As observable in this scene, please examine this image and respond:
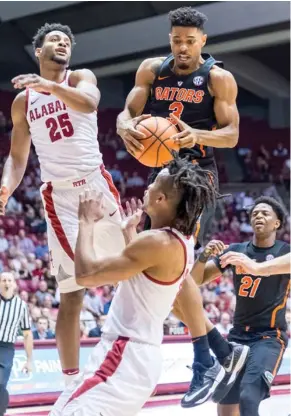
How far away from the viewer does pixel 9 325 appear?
24.3 ft

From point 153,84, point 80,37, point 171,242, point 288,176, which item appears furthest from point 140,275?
point 288,176

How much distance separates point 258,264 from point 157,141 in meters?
1.30

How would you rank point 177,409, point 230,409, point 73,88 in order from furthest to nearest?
point 177,409, point 230,409, point 73,88

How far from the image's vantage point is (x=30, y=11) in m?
16.5

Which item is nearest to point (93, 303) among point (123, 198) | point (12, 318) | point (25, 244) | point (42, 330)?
point (42, 330)

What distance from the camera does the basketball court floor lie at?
24.7 ft

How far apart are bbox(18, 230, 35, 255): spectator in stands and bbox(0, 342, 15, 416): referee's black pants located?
230 inches

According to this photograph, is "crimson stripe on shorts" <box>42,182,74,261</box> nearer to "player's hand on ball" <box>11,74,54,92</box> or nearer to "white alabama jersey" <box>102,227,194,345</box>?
"player's hand on ball" <box>11,74,54,92</box>

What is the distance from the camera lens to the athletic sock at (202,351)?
470cm

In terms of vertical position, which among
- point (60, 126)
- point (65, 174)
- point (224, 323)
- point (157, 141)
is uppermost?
point (60, 126)

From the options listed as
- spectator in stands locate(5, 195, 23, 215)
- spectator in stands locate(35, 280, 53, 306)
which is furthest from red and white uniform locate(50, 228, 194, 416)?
spectator in stands locate(5, 195, 23, 215)

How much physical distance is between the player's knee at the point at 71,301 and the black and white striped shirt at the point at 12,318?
2570 mm

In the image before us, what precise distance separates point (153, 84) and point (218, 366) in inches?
76.3

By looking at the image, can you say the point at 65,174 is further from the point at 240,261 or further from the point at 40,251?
the point at 40,251
